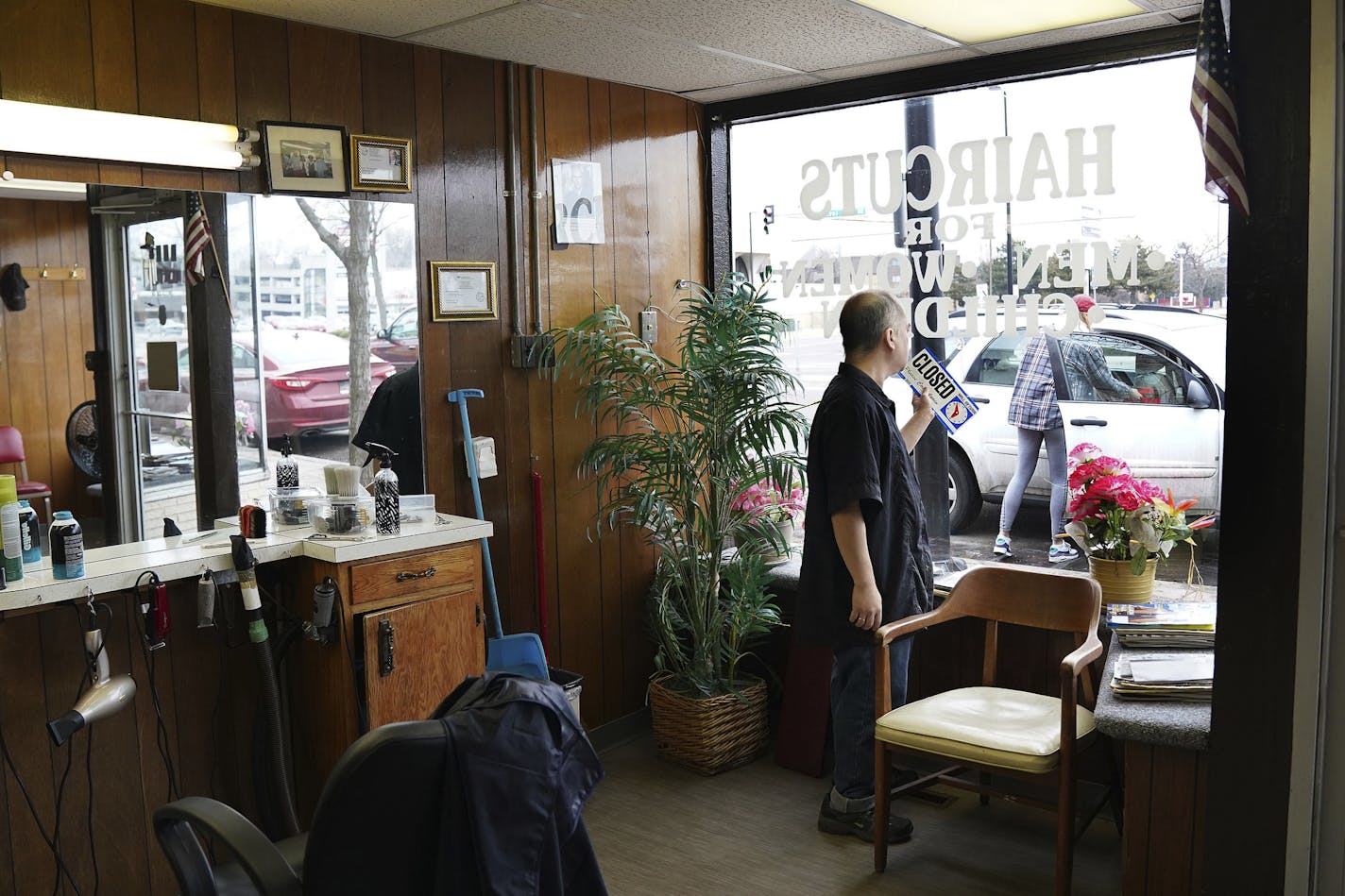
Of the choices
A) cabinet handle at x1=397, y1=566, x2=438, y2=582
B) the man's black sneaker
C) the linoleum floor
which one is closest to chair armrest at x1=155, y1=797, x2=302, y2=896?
cabinet handle at x1=397, y1=566, x2=438, y2=582

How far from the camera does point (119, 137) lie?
294cm

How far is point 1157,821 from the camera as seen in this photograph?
263cm

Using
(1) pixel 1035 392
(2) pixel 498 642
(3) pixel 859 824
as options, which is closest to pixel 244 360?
(2) pixel 498 642

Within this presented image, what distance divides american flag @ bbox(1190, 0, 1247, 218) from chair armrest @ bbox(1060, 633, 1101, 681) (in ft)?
3.97

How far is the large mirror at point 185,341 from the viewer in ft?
9.50

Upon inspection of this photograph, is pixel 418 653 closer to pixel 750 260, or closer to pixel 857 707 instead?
pixel 857 707

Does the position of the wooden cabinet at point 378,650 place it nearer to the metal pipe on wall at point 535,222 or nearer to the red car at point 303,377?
the red car at point 303,377

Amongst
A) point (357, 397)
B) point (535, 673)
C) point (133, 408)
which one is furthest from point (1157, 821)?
point (133, 408)

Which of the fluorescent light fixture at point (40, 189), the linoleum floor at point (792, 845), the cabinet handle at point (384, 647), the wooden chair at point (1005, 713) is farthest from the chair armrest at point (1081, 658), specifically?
the fluorescent light fixture at point (40, 189)

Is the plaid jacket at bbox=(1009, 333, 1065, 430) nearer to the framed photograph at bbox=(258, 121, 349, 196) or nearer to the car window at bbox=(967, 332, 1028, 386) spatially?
the car window at bbox=(967, 332, 1028, 386)

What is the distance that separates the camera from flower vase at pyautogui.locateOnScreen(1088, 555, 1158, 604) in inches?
133

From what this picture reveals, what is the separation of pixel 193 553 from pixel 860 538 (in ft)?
5.82

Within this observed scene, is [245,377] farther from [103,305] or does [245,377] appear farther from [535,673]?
[535,673]

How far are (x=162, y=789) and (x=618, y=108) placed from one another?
269cm
